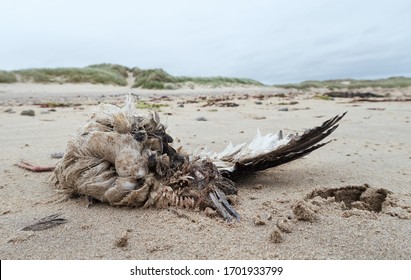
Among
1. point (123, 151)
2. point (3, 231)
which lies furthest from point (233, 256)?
point (3, 231)

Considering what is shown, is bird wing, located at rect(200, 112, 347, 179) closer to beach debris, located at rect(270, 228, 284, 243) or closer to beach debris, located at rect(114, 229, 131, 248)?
beach debris, located at rect(270, 228, 284, 243)

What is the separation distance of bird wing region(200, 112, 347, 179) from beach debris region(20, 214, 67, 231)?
3.04ft

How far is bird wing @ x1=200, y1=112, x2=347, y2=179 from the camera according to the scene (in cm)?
230

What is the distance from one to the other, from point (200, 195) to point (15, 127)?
4408 mm

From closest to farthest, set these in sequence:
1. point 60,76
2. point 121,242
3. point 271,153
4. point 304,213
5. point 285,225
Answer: point 121,242
point 285,225
point 304,213
point 271,153
point 60,76

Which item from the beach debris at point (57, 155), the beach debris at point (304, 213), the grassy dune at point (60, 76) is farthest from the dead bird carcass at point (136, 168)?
the grassy dune at point (60, 76)

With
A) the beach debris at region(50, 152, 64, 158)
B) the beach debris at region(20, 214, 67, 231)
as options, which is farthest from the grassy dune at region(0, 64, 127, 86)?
the beach debris at region(20, 214, 67, 231)

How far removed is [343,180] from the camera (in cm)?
262

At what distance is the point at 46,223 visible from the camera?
1940 mm

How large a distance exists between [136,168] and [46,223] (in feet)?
1.76

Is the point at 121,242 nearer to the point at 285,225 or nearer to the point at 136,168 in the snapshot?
the point at 136,168

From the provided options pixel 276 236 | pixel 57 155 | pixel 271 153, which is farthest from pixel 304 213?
pixel 57 155

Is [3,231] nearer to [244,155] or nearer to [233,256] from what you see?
[233,256]

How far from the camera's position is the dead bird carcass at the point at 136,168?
2035 mm
